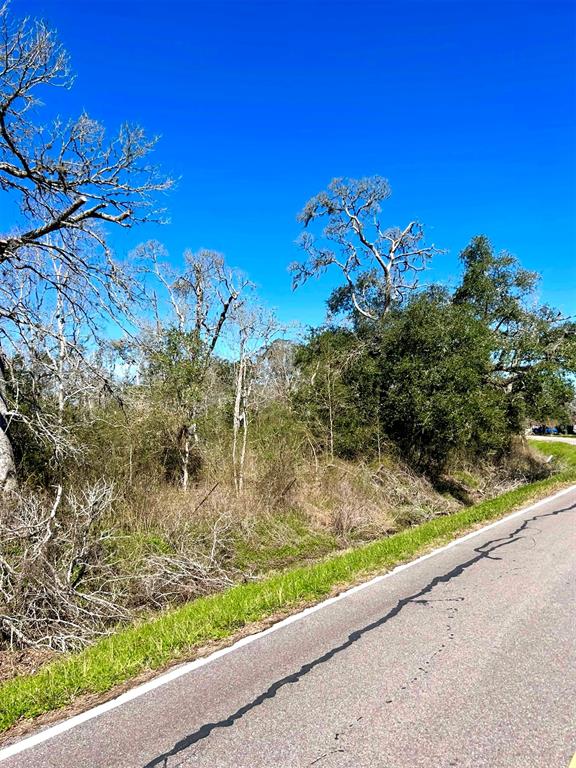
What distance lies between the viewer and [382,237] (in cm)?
2605

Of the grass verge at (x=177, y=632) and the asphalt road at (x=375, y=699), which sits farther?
the grass verge at (x=177, y=632)

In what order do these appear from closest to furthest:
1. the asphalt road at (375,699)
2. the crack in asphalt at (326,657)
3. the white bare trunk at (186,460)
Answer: the asphalt road at (375,699) < the crack in asphalt at (326,657) < the white bare trunk at (186,460)

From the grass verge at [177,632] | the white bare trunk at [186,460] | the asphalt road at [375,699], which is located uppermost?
the white bare trunk at [186,460]

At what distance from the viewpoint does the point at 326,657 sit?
14.7 feet

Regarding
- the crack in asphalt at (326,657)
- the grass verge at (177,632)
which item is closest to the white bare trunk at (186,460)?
the grass verge at (177,632)

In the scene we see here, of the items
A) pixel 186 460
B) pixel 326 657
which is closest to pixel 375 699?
pixel 326 657

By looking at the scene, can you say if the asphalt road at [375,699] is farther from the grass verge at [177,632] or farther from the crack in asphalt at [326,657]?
the grass verge at [177,632]

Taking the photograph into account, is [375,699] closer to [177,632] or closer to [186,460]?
[177,632]

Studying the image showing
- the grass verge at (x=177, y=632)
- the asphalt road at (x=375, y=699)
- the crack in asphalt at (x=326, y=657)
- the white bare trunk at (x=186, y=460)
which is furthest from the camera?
the white bare trunk at (x=186, y=460)

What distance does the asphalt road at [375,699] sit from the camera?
10.1 feet

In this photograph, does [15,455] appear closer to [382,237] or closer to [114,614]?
[114,614]

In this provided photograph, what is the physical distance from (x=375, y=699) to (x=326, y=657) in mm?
869

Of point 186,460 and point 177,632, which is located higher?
point 186,460

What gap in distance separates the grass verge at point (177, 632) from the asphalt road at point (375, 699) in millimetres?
514
